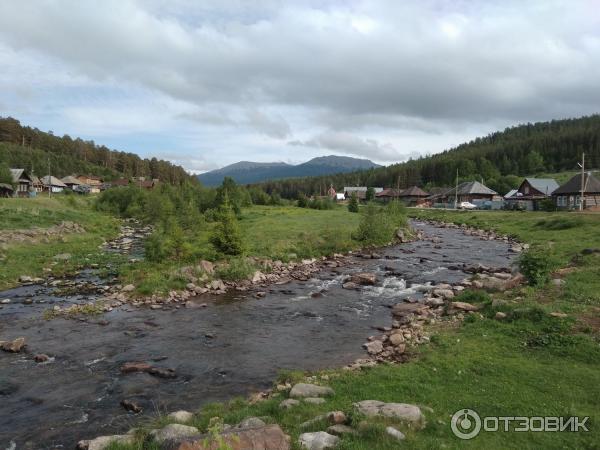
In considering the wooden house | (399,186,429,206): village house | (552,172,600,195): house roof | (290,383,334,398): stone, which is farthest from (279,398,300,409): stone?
(399,186,429,206): village house

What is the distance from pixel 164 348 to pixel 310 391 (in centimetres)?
868

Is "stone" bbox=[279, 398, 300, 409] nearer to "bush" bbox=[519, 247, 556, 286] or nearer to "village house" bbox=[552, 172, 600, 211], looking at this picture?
"bush" bbox=[519, 247, 556, 286]

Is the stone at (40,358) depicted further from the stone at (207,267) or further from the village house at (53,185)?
the village house at (53,185)

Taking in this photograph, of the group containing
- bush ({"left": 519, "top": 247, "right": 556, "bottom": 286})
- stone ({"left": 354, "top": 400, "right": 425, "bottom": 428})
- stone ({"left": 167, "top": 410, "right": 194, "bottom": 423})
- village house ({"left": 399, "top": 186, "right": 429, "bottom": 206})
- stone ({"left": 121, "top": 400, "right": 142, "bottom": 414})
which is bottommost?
stone ({"left": 121, "top": 400, "right": 142, "bottom": 414})

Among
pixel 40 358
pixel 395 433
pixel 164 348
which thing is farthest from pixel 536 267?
pixel 40 358

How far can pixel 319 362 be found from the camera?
16.2m

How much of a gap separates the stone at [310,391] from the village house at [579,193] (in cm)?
7829

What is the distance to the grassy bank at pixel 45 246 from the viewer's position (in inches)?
1248

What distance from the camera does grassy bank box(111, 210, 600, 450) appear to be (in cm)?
916

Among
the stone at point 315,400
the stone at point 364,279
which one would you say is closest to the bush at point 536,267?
the stone at point 364,279

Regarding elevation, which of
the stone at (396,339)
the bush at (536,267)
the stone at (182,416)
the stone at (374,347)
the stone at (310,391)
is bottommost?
the stone at (374,347)

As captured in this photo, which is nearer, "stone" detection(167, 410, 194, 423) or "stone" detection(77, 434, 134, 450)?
"stone" detection(77, 434, 134, 450)

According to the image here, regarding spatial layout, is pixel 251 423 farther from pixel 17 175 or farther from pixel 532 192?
pixel 532 192

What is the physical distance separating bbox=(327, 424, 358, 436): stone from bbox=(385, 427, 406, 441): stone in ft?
2.35
